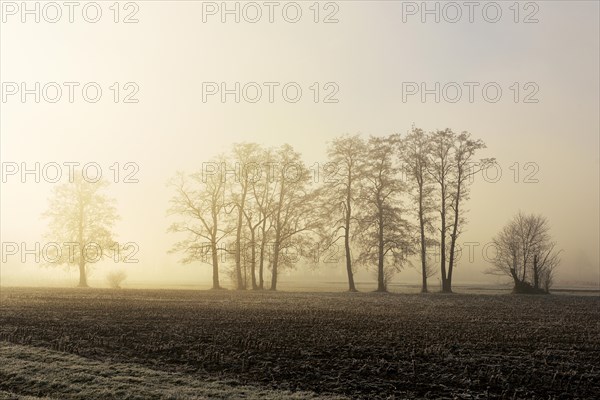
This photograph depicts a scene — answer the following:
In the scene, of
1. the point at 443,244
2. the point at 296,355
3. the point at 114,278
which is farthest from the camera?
the point at 114,278

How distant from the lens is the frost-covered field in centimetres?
1342

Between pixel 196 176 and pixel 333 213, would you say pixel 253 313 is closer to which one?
pixel 333 213

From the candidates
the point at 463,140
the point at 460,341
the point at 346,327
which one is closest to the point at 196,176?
the point at 463,140

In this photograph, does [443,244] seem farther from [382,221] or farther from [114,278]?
[114,278]

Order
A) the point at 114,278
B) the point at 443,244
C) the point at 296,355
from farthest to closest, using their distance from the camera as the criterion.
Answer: the point at 114,278, the point at 443,244, the point at 296,355

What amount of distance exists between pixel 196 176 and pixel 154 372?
40242mm

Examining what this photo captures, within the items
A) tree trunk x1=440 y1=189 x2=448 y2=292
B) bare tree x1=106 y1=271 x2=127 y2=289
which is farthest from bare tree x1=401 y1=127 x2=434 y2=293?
bare tree x1=106 y1=271 x2=127 y2=289

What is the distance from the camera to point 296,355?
16.9 m

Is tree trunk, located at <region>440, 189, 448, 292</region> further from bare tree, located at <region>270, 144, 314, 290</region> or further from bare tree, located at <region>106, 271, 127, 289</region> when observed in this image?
bare tree, located at <region>106, 271, 127, 289</region>

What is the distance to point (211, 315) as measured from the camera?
2775cm

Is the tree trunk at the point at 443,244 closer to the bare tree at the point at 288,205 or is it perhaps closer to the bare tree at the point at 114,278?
the bare tree at the point at 288,205

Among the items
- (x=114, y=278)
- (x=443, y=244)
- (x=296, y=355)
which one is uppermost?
(x=443, y=244)

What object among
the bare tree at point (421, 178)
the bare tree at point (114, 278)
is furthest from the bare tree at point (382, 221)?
the bare tree at point (114, 278)

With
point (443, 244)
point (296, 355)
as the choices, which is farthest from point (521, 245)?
point (296, 355)
